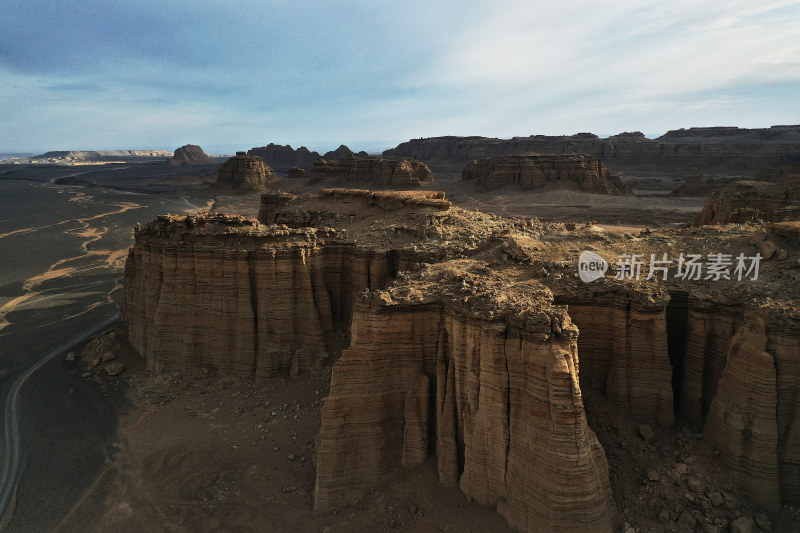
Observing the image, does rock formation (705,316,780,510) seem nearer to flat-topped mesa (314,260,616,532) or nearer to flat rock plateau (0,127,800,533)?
flat rock plateau (0,127,800,533)

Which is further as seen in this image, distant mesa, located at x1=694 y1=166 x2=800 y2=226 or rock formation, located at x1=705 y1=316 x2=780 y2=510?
distant mesa, located at x1=694 y1=166 x2=800 y2=226

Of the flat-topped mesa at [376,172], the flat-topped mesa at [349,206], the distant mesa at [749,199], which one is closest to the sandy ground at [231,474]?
the flat-topped mesa at [349,206]

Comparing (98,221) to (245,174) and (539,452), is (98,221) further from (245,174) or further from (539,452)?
(539,452)

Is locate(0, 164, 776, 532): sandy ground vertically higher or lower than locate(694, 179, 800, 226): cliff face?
lower

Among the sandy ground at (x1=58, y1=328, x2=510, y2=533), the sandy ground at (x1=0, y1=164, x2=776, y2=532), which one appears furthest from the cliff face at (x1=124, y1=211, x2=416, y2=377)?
the sandy ground at (x1=0, y1=164, x2=776, y2=532)

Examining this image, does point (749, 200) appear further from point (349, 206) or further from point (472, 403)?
point (472, 403)

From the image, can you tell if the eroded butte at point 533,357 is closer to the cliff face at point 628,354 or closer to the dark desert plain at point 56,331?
the cliff face at point 628,354

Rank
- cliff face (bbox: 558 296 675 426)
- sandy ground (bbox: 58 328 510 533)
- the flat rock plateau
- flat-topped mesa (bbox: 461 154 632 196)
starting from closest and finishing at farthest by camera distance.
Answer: the flat rock plateau → sandy ground (bbox: 58 328 510 533) → cliff face (bbox: 558 296 675 426) → flat-topped mesa (bbox: 461 154 632 196)
